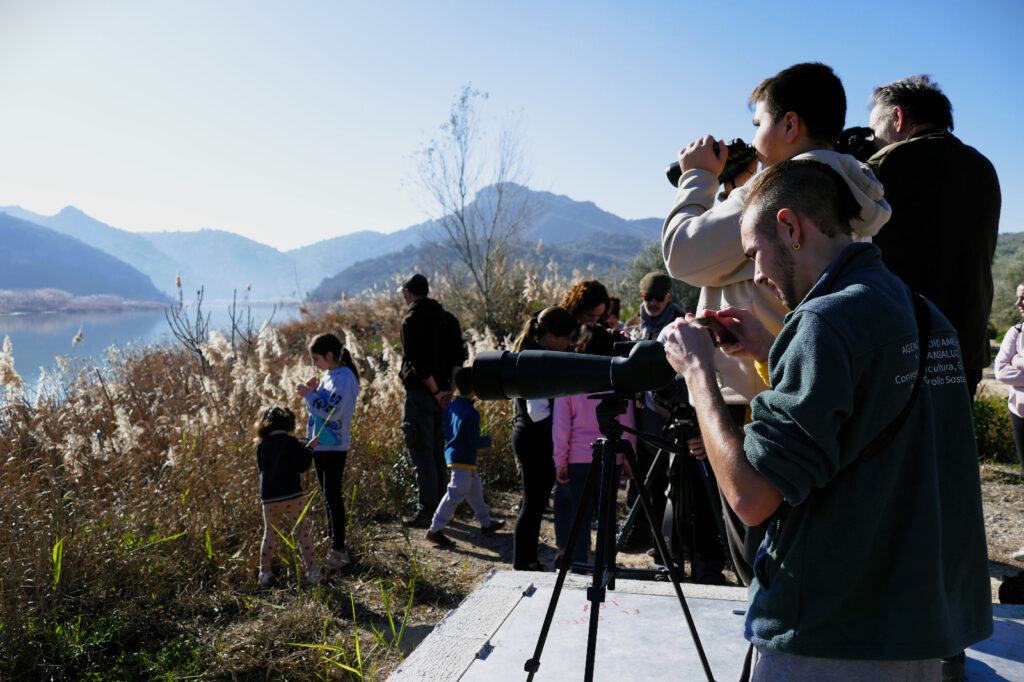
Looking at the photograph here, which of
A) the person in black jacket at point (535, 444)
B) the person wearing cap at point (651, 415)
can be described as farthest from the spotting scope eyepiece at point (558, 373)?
the person wearing cap at point (651, 415)

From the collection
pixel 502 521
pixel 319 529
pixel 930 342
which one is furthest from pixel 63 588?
pixel 930 342

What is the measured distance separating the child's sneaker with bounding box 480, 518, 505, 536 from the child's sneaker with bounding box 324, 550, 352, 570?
127cm

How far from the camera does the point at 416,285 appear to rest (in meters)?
5.88

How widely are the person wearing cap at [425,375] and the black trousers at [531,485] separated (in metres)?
1.57

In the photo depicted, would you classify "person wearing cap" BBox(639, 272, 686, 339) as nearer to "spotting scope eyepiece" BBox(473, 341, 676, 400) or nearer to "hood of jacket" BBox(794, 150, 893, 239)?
"hood of jacket" BBox(794, 150, 893, 239)

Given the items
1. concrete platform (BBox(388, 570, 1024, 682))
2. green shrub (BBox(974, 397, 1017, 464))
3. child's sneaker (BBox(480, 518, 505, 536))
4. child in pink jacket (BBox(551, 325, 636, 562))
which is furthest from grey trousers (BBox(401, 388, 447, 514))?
green shrub (BBox(974, 397, 1017, 464))

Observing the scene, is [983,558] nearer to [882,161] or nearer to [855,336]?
[855,336]

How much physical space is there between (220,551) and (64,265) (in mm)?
118306

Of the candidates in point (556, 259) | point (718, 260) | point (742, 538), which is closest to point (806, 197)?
point (718, 260)

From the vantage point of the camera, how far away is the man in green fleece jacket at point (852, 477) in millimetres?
1197

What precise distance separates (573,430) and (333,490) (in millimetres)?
1795

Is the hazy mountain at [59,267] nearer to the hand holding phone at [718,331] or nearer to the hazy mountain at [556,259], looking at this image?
the hazy mountain at [556,259]

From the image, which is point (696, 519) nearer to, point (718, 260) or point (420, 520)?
point (718, 260)

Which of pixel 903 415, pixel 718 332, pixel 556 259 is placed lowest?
pixel 903 415
